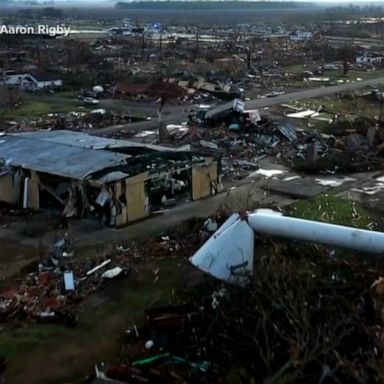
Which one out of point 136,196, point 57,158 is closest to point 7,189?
point 57,158

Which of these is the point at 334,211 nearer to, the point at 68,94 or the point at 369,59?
the point at 68,94

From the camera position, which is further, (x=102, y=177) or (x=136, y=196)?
(x=136, y=196)

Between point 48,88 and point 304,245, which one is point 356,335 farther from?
point 48,88

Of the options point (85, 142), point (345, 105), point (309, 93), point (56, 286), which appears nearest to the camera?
point (56, 286)

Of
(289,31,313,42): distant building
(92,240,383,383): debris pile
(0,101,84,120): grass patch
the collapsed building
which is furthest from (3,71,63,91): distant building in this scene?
(289,31,313,42): distant building

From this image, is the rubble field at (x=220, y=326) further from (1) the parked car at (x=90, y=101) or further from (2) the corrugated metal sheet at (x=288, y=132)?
(1) the parked car at (x=90, y=101)

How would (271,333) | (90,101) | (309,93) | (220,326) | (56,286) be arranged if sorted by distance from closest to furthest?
(271,333) < (220,326) < (56,286) < (90,101) < (309,93)

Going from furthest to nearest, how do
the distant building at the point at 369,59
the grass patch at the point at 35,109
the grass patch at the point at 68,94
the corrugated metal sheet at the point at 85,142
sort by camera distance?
the distant building at the point at 369,59 → the grass patch at the point at 68,94 → the grass patch at the point at 35,109 → the corrugated metal sheet at the point at 85,142

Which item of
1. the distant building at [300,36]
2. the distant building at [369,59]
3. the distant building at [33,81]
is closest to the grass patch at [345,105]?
the distant building at [33,81]

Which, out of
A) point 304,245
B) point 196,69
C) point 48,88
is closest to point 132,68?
point 196,69
